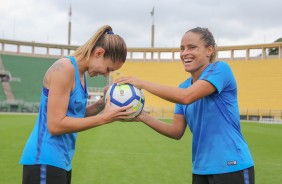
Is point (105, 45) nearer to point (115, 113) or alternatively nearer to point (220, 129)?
point (115, 113)

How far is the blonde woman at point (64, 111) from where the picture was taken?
2.78 m

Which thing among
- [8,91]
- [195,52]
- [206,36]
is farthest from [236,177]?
[8,91]

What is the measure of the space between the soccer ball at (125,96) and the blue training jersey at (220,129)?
23.8 inches

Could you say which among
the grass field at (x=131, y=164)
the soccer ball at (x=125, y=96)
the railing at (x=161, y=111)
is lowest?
the railing at (x=161, y=111)

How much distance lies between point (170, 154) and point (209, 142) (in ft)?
27.5

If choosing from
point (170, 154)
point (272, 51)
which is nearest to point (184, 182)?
point (170, 154)

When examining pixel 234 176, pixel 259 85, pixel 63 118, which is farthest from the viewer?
pixel 259 85

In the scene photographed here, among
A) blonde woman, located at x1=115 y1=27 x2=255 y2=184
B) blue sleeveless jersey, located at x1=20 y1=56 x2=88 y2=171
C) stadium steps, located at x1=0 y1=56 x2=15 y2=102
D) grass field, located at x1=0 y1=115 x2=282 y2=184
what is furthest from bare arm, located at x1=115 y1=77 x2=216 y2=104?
stadium steps, located at x1=0 y1=56 x2=15 y2=102

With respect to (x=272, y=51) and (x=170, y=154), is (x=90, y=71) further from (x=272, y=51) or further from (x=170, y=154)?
Result: (x=272, y=51)

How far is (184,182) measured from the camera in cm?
746

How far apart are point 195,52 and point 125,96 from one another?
2.56 feet

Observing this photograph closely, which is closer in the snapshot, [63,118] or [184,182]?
[63,118]

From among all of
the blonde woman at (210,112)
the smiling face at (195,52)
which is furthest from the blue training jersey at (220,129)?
the smiling face at (195,52)

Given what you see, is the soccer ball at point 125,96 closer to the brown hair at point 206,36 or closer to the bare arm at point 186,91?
the bare arm at point 186,91
